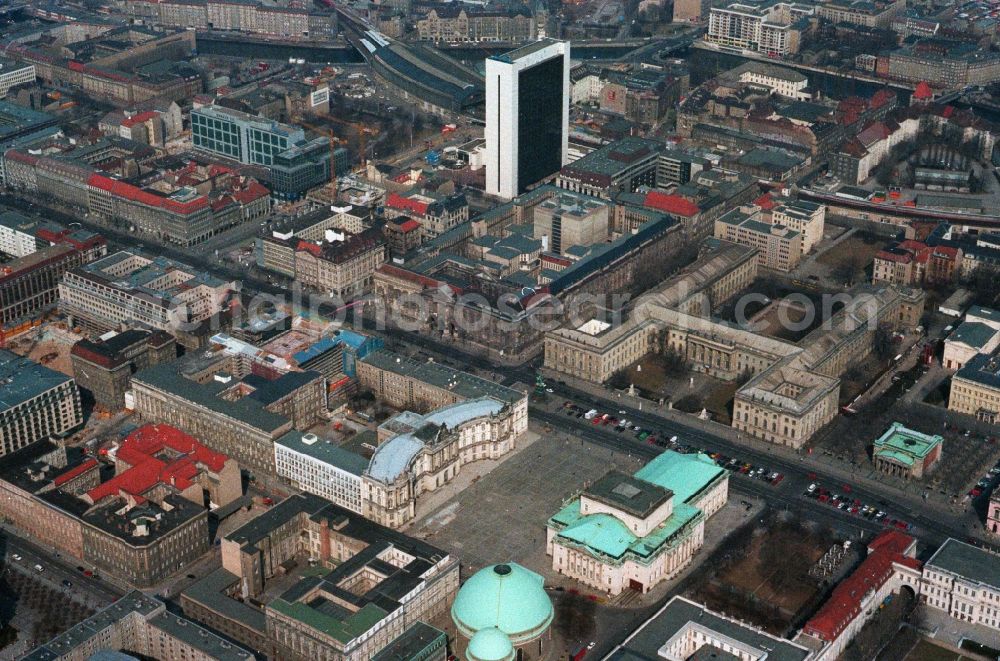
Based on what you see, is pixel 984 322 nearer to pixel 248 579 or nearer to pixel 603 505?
pixel 603 505

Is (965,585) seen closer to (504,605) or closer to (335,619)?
(504,605)

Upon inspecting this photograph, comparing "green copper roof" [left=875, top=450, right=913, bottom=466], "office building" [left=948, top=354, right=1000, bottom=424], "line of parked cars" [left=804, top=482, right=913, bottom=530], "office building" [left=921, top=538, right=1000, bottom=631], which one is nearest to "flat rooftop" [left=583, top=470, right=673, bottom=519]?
"line of parked cars" [left=804, top=482, right=913, bottom=530]

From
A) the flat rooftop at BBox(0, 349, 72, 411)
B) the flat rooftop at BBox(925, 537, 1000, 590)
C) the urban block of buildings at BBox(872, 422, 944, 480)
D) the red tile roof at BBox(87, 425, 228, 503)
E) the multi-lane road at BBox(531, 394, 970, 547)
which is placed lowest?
the multi-lane road at BBox(531, 394, 970, 547)

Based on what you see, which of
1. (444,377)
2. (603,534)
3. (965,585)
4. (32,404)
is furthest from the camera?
(444,377)

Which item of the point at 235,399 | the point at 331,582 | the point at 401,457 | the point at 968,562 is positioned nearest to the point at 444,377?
the point at 401,457

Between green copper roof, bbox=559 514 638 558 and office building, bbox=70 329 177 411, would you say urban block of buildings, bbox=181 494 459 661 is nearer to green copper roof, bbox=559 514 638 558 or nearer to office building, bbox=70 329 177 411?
green copper roof, bbox=559 514 638 558

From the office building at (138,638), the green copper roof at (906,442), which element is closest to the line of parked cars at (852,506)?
the green copper roof at (906,442)

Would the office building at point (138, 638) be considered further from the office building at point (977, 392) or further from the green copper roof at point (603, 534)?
the office building at point (977, 392)

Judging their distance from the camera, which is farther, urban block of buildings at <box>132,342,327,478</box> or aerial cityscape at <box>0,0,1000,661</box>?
urban block of buildings at <box>132,342,327,478</box>
